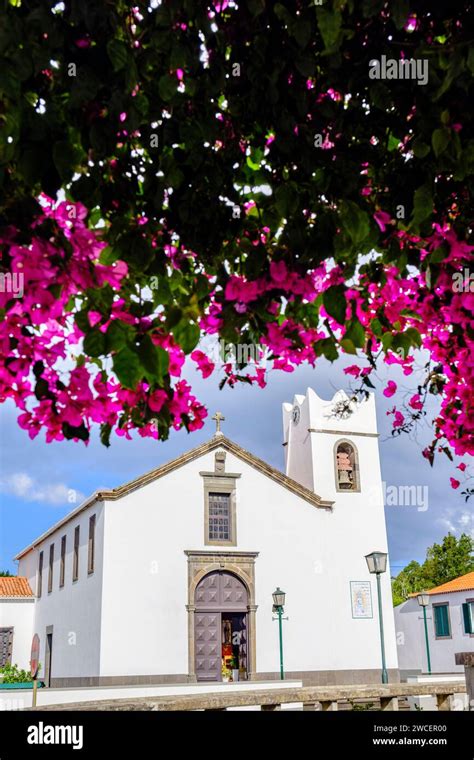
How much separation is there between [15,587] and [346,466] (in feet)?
57.8

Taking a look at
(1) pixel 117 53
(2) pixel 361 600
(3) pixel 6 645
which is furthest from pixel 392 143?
(3) pixel 6 645

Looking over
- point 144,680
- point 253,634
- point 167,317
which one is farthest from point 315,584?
point 167,317

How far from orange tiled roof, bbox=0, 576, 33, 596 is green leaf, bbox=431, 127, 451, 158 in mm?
33295

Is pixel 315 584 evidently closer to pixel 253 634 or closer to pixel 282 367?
pixel 253 634

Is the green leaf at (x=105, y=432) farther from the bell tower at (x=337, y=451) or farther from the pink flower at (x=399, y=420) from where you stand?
the bell tower at (x=337, y=451)

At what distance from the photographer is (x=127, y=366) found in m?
2.06

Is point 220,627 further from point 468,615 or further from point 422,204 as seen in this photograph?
point 422,204

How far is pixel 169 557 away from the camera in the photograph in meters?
22.7

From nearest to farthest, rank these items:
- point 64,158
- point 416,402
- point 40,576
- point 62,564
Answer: point 64,158 < point 416,402 < point 62,564 < point 40,576

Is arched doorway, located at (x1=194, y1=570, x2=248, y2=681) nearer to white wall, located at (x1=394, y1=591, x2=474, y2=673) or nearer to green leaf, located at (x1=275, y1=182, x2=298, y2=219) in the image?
white wall, located at (x1=394, y1=591, x2=474, y2=673)

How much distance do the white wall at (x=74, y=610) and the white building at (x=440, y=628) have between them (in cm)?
1423

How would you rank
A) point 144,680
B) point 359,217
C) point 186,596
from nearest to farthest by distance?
point 359,217, point 144,680, point 186,596

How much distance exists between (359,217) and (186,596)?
854 inches

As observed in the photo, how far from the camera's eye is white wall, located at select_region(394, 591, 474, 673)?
29.0 metres
